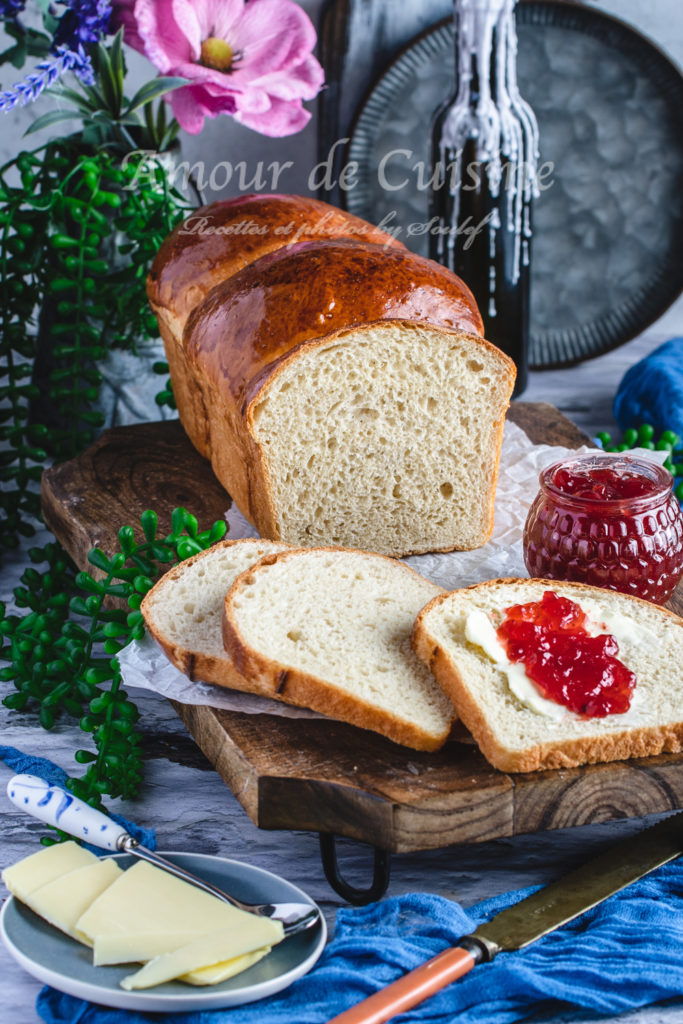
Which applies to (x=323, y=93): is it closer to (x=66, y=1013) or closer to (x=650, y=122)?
(x=650, y=122)

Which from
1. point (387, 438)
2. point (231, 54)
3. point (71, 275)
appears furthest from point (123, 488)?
point (231, 54)

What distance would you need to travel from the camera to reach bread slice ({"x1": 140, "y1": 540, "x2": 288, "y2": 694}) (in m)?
2.54

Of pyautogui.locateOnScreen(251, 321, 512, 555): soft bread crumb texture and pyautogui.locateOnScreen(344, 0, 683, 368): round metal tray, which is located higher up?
pyautogui.locateOnScreen(344, 0, 683, 368): round metal tray

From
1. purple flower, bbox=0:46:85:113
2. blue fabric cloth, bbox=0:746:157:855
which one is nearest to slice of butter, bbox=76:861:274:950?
blue fabric cloth, bbox=0:746:157:855

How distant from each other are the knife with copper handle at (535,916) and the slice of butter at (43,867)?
58 cm

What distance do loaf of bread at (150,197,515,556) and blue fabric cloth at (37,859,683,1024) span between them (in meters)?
1.33

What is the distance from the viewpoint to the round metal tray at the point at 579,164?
4.90 metres

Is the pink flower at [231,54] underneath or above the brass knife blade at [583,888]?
above

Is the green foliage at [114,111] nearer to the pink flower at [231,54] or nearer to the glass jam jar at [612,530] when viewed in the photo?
the pink flower at [231,54]

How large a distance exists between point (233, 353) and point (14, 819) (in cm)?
139

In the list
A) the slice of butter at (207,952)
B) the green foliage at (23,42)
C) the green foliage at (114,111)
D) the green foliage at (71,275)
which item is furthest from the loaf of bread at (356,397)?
the slice of butter at (207,952)

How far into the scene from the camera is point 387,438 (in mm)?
3223

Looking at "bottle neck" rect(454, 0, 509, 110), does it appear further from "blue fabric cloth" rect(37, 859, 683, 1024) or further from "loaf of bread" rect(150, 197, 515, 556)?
"blue fabric cloth" rect(37, 859, 683, 1024)

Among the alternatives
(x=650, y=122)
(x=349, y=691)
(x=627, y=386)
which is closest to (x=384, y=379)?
(x=349, y=691)
